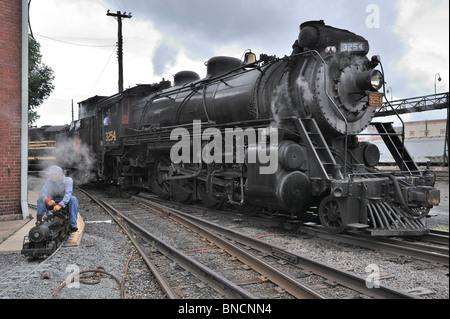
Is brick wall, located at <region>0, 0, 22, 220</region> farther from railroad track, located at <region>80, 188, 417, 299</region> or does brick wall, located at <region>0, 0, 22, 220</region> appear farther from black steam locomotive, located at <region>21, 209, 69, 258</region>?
railroad track, located at <region>80, 188, 417, 299</region>

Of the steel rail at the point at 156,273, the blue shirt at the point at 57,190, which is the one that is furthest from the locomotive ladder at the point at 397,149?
the blue shirt at the point at 57,190

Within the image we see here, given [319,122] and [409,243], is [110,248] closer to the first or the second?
[319,122]

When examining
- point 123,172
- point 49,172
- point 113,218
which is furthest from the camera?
point 123,172

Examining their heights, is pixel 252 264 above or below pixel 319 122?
below

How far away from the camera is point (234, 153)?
275 inches

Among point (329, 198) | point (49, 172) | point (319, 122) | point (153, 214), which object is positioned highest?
point (319, 122)

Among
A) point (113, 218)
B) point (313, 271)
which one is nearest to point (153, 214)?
point (113, 218)

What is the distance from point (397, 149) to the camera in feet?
21.8

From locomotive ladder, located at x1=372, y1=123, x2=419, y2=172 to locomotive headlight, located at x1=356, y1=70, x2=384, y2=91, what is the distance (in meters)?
1.00

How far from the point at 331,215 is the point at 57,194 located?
14.0ft

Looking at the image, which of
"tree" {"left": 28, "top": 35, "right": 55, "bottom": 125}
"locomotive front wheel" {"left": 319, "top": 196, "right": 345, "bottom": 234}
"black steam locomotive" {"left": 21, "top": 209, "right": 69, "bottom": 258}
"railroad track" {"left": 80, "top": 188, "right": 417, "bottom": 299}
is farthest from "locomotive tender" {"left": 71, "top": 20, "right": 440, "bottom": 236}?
"tree" {"left": 28, "top": 35, "right": 55, "bottom": 125}

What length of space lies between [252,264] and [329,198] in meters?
1.74

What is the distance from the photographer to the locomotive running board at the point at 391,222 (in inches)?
190

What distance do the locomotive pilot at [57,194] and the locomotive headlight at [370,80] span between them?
5.02m
